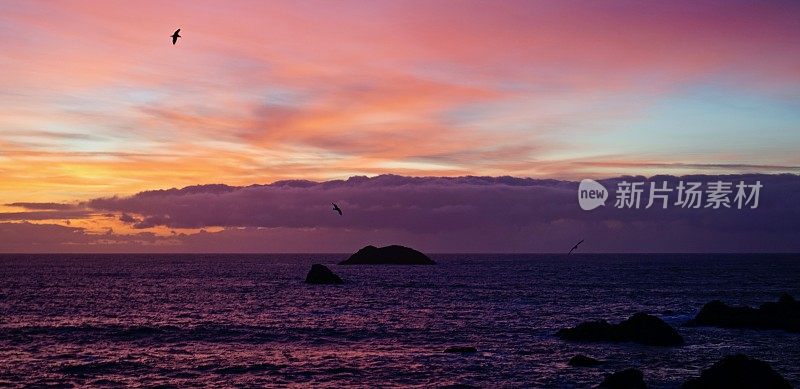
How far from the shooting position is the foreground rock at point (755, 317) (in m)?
66.2

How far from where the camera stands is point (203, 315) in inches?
3179

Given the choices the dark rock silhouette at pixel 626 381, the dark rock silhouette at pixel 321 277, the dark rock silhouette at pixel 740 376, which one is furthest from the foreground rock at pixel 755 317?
the dark rock silhouette at pixel 321 277

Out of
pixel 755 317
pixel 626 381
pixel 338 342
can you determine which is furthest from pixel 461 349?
pixel 755 317

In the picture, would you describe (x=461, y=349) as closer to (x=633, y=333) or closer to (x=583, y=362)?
(x=583, y=362)

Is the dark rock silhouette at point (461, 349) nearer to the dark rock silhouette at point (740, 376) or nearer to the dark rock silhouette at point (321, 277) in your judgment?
the dark rock silhouette at point (740, 376)

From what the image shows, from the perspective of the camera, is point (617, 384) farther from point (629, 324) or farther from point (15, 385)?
point (15, 385)

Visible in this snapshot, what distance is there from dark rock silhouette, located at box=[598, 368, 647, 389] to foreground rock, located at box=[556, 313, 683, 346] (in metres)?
18.9

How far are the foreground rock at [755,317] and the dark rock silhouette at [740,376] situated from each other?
34.0 metres

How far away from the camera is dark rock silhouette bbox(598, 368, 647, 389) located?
37125 mm

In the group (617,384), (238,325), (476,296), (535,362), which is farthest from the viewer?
(476,296)

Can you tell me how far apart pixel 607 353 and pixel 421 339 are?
52.3 feet

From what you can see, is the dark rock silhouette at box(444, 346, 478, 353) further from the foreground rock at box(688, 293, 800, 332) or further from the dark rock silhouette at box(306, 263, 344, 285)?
the dark rock silhouette at box(306, 263, 344, 285)

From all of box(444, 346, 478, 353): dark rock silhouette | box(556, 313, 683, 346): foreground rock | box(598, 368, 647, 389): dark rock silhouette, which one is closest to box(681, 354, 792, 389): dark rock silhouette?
box(598, 368, 647, 389): dark rock silhouette

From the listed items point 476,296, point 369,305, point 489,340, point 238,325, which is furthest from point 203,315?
point 476,296
